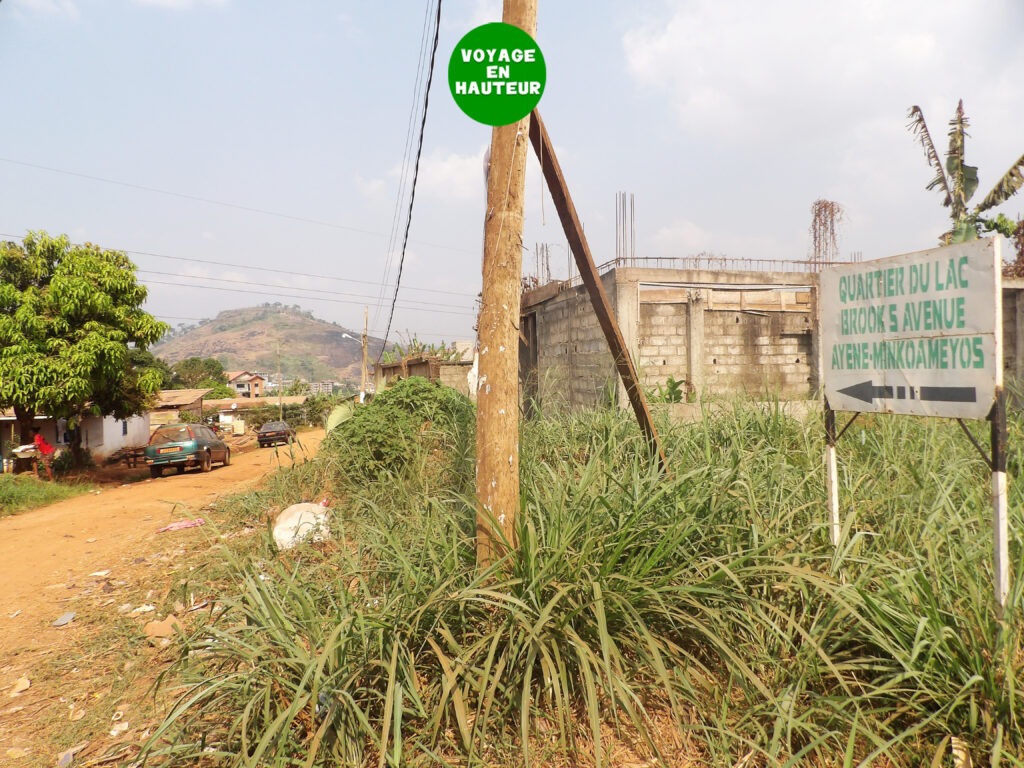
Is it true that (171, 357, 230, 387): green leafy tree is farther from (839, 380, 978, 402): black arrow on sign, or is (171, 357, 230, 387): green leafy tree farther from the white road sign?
(839, 380, 978, 402): black arrow on sign

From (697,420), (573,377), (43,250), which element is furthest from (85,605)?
(43,250)

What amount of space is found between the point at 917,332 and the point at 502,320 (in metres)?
2.09

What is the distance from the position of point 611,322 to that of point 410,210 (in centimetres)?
503

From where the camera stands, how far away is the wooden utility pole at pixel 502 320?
314cm

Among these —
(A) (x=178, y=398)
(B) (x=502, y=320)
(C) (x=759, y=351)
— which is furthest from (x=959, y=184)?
(A) (x=178, y=398)

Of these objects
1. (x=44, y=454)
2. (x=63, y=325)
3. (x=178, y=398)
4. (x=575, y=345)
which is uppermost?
(x=63, y=325)

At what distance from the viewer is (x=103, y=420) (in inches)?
893

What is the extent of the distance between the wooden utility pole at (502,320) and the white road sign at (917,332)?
1817 millimetres

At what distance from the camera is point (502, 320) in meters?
3.28

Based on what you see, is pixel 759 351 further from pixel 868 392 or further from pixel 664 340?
pixel 868 392

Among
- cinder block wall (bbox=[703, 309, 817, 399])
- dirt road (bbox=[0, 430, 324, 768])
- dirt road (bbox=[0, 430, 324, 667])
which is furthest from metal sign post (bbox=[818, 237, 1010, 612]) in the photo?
cinder block wall (bbox=[703, 309, 817, 399])

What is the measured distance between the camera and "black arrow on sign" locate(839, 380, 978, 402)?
259cm

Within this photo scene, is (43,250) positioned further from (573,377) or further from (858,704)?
(858,704)

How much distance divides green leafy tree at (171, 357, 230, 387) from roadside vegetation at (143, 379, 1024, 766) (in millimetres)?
53041
